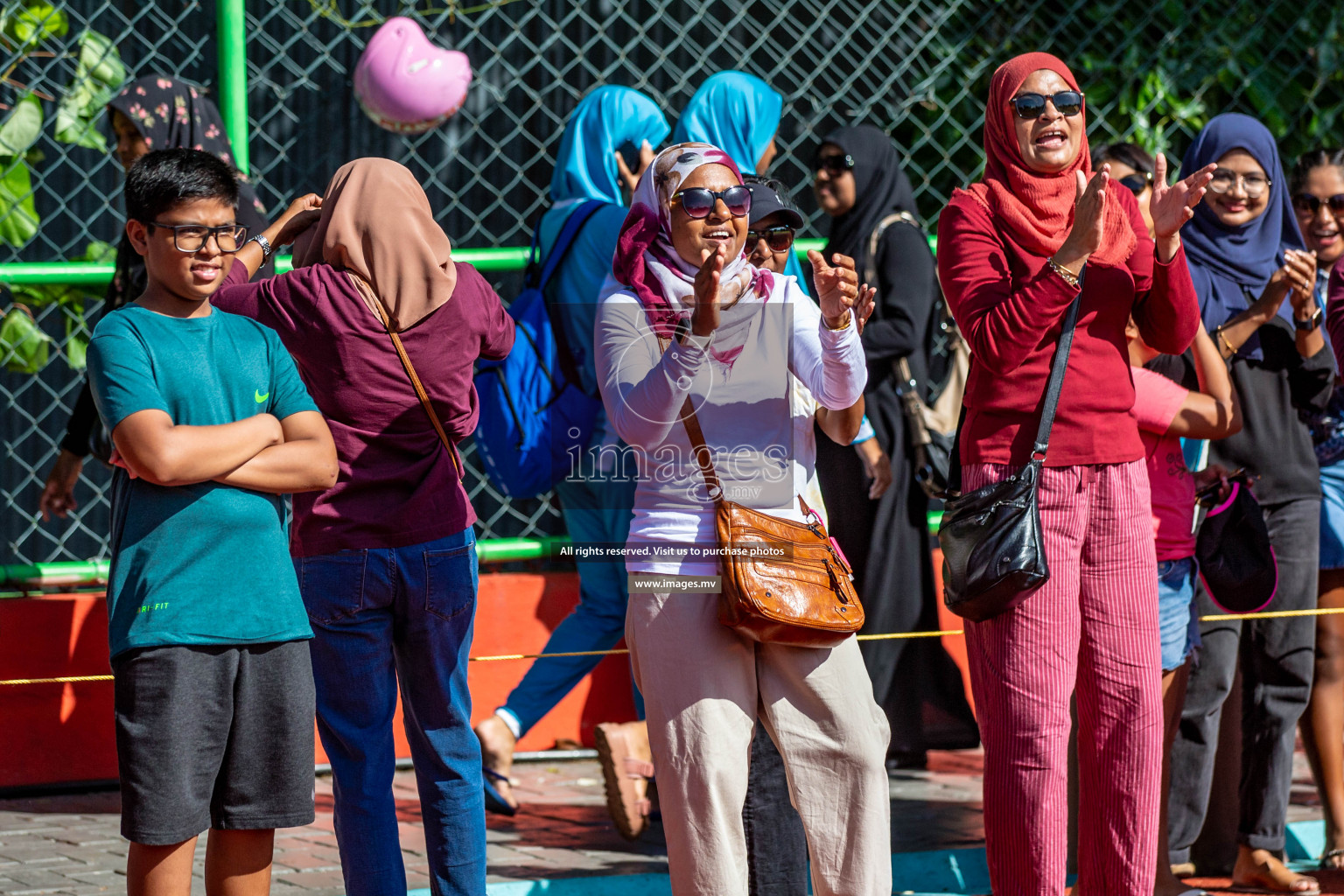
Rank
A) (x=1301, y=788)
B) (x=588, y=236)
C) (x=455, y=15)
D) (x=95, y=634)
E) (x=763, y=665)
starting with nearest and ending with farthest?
(x=763, y=665)
(x=588, y=236)
(x=95, y=634)
(x=1301, y=788)
(x=455, y=15)

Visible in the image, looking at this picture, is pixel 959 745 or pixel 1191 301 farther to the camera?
pixel 959 745

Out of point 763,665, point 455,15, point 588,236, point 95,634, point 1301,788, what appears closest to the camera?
point 763,665

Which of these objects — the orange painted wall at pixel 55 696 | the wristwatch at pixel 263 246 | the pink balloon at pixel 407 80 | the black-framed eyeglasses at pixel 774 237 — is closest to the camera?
the black-framed eyeglasses at pixel 774 237

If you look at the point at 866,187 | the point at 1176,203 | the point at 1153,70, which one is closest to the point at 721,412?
the point at 1176,203

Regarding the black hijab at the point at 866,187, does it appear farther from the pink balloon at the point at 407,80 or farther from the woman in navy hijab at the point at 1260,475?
the pink balloon at the point at 407,80

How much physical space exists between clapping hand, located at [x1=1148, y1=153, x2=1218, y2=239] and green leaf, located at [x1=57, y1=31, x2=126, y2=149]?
11.6ft

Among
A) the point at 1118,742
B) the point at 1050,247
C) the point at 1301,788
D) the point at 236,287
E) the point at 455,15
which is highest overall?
Answer: the point at 455,15

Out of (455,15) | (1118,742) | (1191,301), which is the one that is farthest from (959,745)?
(455,15)

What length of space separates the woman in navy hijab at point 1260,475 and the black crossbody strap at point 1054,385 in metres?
1.09

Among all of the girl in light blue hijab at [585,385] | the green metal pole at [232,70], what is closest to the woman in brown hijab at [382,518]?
the girl in light blue hijab at [585,385]

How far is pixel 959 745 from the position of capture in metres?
5.22

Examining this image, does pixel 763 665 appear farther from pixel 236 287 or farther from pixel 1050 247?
pixel 236 287

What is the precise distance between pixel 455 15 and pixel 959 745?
360 centimetres

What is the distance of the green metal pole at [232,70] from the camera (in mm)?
4980
